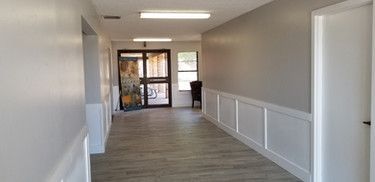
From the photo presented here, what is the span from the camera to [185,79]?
1245cm

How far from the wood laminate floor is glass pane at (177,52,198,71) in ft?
13.8

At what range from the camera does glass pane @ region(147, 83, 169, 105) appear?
40.7 ft

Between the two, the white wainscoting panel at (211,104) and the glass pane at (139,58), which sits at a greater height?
the glass pane at (139,58)

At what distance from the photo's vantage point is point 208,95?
898 centimetres

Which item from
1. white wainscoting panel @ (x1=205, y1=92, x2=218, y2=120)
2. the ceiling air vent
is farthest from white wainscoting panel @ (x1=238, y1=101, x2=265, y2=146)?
the ceiling air vent

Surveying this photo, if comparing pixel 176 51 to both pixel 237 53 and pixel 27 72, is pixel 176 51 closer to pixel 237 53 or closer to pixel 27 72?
pixel 237 53

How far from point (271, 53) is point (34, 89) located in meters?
3.96

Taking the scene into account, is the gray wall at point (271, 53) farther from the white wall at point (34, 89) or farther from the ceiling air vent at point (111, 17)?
the white wall at point (34, 89)

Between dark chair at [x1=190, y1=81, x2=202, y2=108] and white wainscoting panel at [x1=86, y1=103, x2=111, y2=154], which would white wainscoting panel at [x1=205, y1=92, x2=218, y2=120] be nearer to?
dark chair at [x1=190, y1=81, x2=202, y2=108]

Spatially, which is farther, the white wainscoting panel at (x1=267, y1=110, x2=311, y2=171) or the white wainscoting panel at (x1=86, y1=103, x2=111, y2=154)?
the white wainscoting panel at (x1=86, y1=103, x2=111, y2=154)

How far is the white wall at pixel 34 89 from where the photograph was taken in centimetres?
123

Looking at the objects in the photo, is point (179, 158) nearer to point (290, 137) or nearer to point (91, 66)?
point (290, 137)

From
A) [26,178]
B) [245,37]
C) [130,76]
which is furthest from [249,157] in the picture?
[130,76]

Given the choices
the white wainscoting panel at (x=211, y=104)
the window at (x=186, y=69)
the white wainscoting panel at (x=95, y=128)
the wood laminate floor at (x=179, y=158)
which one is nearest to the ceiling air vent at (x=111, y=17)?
the white wainscoting panel at (x=95, y=128)
